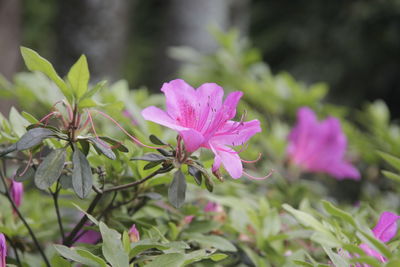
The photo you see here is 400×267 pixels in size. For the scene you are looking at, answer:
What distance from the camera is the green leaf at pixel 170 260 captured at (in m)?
0.68

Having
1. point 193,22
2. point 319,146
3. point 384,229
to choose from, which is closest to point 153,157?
point 384,229

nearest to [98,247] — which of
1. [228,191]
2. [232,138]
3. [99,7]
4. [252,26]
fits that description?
[232,138]

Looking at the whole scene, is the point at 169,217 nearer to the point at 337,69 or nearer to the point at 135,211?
the point at 135,211

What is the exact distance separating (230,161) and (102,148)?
7.2 inches

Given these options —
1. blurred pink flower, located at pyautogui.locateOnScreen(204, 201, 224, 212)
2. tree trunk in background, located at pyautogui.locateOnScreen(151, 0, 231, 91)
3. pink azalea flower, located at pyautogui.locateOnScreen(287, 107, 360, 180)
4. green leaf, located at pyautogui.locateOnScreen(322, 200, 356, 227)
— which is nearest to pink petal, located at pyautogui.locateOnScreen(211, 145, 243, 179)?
green leaf, located at pyautogui.locateOnScreen(322, 200, 356, 227)

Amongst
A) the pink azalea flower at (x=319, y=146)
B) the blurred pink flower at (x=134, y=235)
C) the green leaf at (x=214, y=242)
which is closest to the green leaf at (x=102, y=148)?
the blurred pink flower at (x=134, y=235)

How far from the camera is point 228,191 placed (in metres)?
1.28

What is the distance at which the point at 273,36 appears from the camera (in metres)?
6.13

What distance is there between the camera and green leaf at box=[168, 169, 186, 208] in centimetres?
74

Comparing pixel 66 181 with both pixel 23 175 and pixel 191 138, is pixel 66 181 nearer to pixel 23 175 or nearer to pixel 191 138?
pixel 23 175

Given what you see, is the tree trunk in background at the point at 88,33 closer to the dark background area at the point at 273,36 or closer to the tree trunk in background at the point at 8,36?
the dark background area at the point at 273,36

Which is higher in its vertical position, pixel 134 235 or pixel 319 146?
pixel 319 146

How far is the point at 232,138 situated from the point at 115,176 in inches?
8.8

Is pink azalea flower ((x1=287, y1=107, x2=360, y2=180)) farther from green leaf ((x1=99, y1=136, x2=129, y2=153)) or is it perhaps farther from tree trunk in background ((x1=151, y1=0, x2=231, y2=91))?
tree trunk in background ((x1=151, y1=0, x2=231, y2=91))
